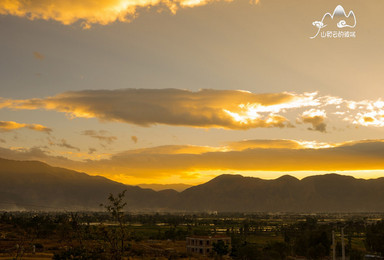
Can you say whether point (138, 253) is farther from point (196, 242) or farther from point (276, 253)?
point (276, 253)

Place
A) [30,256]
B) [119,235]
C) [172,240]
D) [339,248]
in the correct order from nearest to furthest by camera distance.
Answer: [119,235] → [30,256] → [339,248] → [172,240]

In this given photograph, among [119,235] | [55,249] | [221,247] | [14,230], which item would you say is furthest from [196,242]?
[119,235]

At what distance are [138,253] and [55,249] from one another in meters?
22.2

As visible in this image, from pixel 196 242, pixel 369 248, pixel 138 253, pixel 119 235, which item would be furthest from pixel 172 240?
pixel 119 235

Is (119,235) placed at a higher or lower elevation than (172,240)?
higher

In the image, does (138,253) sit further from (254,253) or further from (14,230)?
(14,230)

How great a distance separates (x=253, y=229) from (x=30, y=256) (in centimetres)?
12381

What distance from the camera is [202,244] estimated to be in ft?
396

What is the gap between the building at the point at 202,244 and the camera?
394 feet

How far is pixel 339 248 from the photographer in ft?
381

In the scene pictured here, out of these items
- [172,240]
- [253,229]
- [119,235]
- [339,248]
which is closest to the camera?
[119,235]

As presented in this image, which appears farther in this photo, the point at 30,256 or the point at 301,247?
the point at 301,247

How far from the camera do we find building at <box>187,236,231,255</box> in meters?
120

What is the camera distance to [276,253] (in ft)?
341
